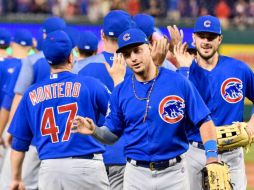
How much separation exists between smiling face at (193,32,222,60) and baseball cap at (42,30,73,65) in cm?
151

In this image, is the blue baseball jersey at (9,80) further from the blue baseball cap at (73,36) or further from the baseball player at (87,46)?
the baseball player at (87,46)

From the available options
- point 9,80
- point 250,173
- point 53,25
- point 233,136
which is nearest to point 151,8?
point 250,173

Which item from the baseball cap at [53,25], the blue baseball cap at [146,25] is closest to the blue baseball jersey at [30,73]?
the baseball cap at [53,25]

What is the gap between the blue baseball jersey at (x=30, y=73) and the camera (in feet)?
31.0

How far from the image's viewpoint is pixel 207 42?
26.1 feet

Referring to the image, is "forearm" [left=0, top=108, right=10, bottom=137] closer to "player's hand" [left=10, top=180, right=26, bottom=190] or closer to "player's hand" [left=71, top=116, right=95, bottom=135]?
"player's hand" [left=10, top=180, right=26, bottom=190]

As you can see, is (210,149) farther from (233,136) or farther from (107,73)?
(107,73)

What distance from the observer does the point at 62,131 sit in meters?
6.84

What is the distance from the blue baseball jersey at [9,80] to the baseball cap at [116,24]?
2.23m

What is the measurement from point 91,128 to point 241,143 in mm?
2041

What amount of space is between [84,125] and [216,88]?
2.08 meters

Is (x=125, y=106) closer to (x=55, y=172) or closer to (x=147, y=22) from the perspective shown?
(x=55, y=172)

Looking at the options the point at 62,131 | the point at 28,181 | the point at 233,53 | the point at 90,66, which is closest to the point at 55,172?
the point at 62,131

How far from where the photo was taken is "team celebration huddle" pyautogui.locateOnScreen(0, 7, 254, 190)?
6.49m
